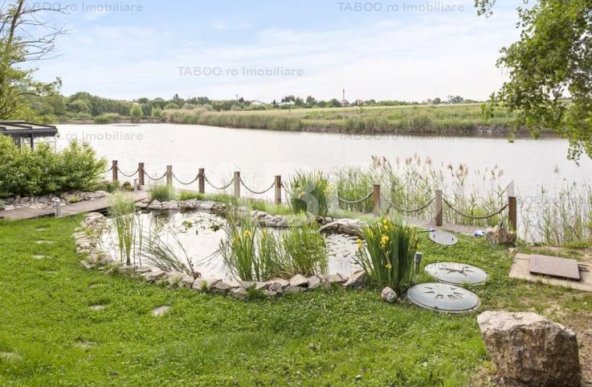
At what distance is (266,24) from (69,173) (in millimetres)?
10069

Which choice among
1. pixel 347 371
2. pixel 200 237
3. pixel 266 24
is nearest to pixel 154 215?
pixel 200 237

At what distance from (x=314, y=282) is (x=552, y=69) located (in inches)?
130

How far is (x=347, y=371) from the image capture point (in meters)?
3.24

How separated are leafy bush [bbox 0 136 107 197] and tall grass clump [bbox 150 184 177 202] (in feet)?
5.54

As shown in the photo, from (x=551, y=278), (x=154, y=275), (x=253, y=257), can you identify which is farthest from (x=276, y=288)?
(x=551, y=278)

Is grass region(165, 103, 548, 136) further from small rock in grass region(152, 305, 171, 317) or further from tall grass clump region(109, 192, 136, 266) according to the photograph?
small rock in grass region(152, 305, 171, 317)

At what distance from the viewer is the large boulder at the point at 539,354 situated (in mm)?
2789

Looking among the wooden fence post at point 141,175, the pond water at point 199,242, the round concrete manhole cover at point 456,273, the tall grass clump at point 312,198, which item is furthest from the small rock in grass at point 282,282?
the wooden fence post at point 141,175

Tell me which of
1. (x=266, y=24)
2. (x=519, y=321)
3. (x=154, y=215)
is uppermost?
(x=266, y=24)

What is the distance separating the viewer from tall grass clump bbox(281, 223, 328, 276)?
5.34m

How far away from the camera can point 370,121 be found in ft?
87.8

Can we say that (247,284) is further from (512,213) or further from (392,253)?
(512,213)

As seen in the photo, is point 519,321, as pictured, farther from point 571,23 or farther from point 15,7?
point 15,7

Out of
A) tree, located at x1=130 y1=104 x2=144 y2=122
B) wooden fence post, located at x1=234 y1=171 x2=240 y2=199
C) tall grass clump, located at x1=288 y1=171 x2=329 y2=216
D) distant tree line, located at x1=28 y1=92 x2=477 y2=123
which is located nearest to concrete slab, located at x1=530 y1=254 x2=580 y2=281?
tall grass clump, located at x1=288 y1=171 x2=329 y2=216
